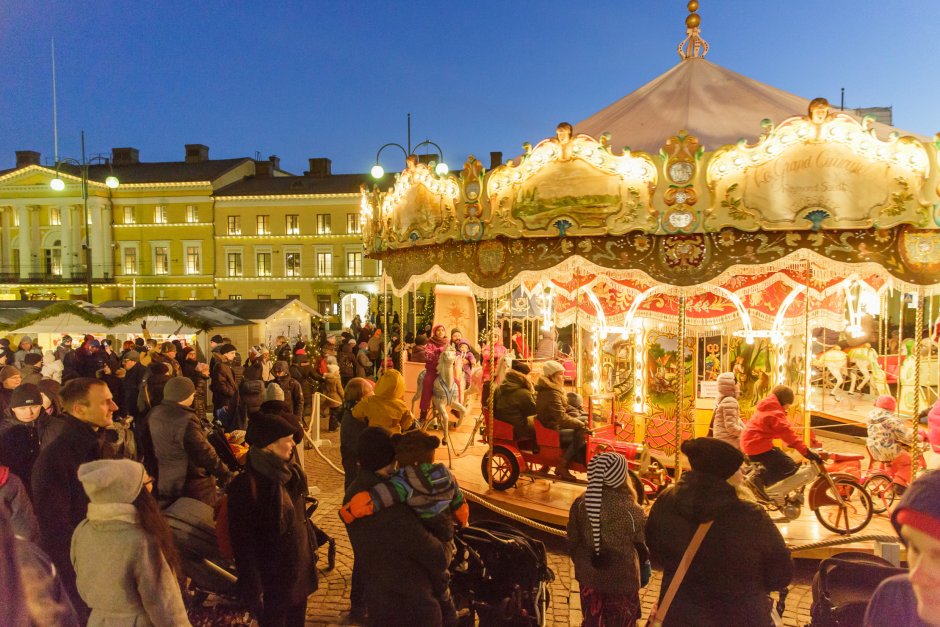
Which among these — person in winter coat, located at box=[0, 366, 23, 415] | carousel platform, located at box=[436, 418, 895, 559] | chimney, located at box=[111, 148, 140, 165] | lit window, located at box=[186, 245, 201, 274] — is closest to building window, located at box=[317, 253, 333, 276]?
lit window, located at box=[186, 245, 201, 274]

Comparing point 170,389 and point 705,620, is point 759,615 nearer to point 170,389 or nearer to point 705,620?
point 705,620

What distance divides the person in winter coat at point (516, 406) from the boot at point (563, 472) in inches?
18.7

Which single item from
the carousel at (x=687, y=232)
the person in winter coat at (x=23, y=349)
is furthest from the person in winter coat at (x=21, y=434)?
the person in winter coat at (x=23, y=349)

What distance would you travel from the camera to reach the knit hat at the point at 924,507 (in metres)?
1.96

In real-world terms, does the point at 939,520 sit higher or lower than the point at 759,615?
higher

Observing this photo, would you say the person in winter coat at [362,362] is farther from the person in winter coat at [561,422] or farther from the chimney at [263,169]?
the chimney at [263,169]

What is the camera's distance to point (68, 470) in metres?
4.04

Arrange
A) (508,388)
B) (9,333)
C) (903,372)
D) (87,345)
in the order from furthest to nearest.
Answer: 1. (9,333)
2. (87,345)
3. (903,372)
4. (508,388)

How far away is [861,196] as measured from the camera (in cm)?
555

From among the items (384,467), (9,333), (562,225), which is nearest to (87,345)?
(9,333)

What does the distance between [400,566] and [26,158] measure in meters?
55.5

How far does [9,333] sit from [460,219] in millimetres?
16634

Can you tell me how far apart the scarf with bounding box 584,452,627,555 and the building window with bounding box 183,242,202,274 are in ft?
149

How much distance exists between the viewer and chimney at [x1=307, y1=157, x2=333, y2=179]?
45.3m
